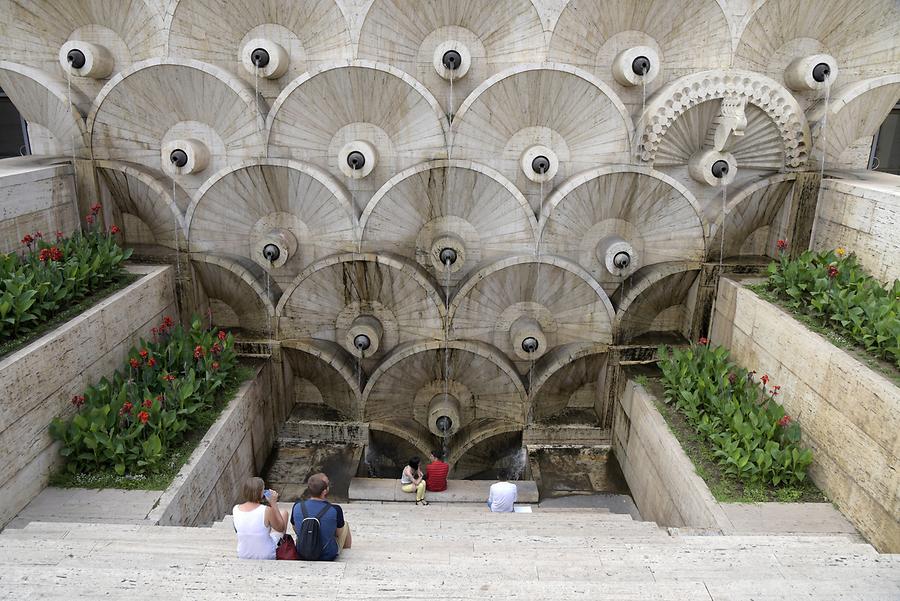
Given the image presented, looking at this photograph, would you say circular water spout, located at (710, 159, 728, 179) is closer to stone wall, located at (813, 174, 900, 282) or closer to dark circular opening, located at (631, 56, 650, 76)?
stone wall, located at (813, 174, 900, 282)

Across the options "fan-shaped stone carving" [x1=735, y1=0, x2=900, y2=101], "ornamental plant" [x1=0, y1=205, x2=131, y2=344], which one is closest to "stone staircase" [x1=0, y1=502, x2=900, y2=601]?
"ornamental plant" [x1=0, y1=205, x2=131, y2=344]

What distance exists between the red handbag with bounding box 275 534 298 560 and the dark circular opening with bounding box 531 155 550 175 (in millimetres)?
5584

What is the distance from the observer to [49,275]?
6.05 metres

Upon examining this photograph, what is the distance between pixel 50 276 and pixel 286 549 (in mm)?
4262

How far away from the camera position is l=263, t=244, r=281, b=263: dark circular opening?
783cm

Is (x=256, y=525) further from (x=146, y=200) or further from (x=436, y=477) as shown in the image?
(x=146, y=200)

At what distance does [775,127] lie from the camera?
25.8 feet

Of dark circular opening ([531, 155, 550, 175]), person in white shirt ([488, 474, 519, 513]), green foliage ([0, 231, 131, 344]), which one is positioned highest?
dark circular opening ([531, 155, 550, 175])

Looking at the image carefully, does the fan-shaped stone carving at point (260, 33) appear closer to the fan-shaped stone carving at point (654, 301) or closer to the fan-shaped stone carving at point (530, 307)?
the fan-shaped stone carving at point (530, 307)

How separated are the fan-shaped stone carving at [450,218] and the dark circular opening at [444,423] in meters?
1.83

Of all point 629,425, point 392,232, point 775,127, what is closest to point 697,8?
point 775,127

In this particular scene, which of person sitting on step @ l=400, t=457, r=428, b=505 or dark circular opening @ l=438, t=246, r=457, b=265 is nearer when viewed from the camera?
person sitting on step @ l=400, t=457, r=428, b=505

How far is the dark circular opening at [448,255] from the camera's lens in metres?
7.97

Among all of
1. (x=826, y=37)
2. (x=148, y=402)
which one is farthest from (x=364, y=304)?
(x=826, y=37)
